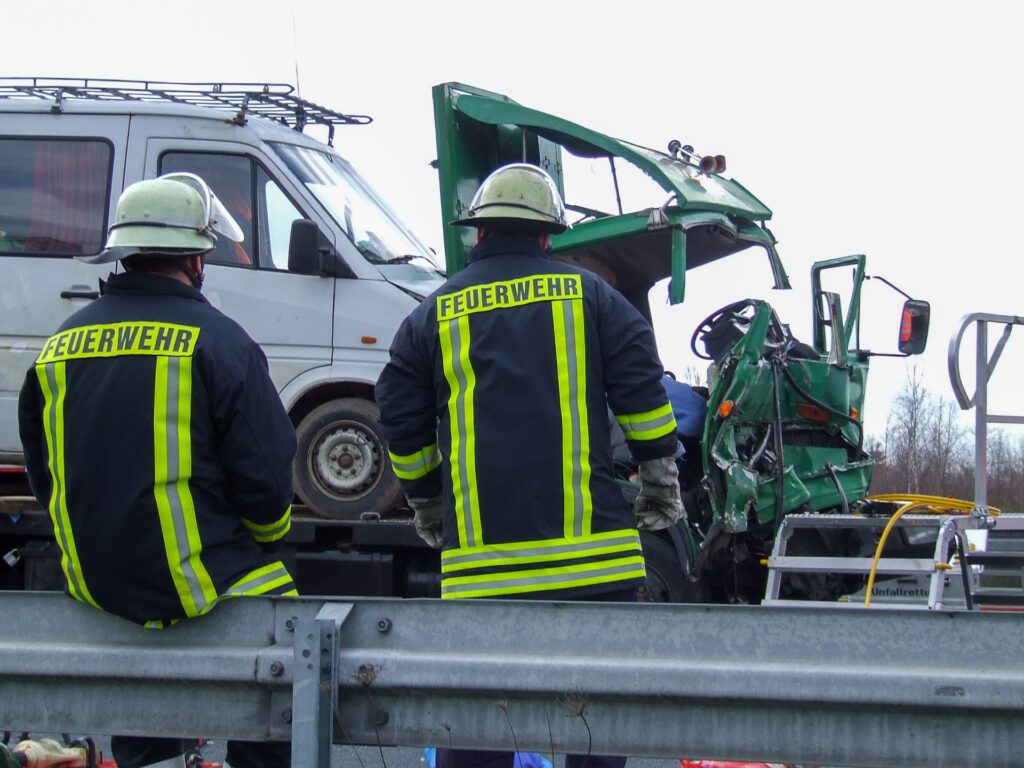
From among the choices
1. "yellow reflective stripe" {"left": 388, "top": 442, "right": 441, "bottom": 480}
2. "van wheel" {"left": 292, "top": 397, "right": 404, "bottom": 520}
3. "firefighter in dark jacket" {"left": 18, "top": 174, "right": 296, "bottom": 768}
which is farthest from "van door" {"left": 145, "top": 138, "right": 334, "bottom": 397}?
"firefighter in dark jacket" {"left": 18, "top": 174, "right": 296, "bottom": 768}

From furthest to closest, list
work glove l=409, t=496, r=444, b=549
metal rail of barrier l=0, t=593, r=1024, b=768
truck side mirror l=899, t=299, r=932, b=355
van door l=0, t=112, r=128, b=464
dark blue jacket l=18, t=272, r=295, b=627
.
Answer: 1. truck side mirror l=899, t=299, r=932, b=355
2. van door l=0, t=112, r=128, b=464
3. work glove l=409, t=496, r=444, b=549
4. dark blue jacket l=18, t=272, r=295, b=627
5. metal rail of barrier l=0, t=593, r=1024, b=768

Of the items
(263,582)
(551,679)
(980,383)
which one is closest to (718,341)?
(980,383)

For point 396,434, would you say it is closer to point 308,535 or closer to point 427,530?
point 427,530

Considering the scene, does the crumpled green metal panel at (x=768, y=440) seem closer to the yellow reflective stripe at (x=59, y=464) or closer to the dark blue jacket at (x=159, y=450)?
the dark blue jacket at (x=159, y=450)

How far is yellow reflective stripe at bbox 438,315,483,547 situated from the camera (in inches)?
129

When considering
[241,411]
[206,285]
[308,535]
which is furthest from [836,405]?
[241,411]

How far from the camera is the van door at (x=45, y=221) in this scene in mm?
6465

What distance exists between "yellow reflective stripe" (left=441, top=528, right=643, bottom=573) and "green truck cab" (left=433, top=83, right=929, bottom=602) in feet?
10.5

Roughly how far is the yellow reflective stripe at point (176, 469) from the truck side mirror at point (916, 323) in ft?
16.1

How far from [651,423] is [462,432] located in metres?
0.52

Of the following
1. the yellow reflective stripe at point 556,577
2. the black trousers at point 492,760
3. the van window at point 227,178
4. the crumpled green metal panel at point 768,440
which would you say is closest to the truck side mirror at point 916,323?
the crumpled green metal panel at point 768,440

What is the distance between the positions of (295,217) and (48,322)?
4.63ft

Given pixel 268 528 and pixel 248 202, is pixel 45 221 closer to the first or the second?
pixel 248 202

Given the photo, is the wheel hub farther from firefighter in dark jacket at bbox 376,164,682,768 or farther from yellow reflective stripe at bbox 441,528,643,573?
yellow reflective stripe at bbox 441,528,643,573
